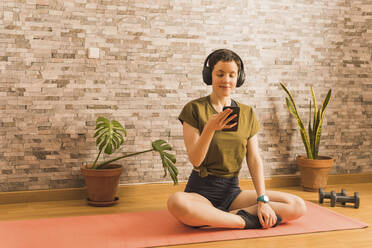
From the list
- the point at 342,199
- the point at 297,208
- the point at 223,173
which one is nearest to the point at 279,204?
the point at 297,208

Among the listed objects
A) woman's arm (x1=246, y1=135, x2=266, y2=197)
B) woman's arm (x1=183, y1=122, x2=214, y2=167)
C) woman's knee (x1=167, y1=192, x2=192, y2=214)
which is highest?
woman's arm (x1=183, y1=122, x2=214, y2=167)

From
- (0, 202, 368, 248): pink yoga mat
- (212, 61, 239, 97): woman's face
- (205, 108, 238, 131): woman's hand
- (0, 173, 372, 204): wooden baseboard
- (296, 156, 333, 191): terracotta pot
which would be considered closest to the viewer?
(205, 108, 238, 131): woman's hand

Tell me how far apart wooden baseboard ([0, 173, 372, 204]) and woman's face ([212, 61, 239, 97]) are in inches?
47.6

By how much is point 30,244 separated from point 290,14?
2633 millimetres

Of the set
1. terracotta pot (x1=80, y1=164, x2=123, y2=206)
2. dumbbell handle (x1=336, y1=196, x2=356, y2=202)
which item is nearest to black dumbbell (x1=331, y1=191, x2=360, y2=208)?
dumbbell handle (x1=336, y1=196, x2=356, y2=202)

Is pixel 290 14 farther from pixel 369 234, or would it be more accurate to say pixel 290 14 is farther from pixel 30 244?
pixel 30 244

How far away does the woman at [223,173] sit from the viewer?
2.03 metres

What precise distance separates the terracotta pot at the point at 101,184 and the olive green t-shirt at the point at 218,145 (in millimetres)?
799

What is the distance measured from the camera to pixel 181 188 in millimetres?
3090

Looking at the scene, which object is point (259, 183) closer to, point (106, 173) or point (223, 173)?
point (223, 173)

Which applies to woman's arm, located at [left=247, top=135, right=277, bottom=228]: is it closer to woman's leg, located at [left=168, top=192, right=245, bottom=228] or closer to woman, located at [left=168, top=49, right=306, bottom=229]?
woman, located at [left=168, top=49, right=306, bottom=229]

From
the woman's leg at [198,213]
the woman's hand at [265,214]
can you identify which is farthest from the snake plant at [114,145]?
the woman's hand at [265,214]

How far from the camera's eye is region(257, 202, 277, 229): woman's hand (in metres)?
2.08

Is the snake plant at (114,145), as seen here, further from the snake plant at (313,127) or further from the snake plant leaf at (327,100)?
the snake plant leaf at (327,100)
